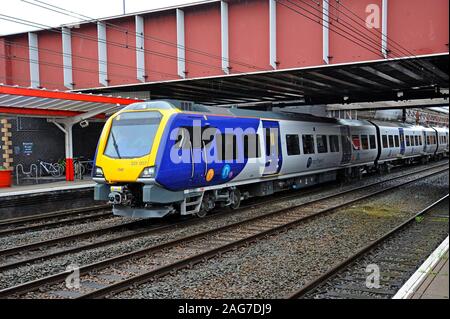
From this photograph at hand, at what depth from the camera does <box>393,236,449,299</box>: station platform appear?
4.98 meters

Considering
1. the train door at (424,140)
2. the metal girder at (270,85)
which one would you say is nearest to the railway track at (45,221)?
the metal girder at (270,85)

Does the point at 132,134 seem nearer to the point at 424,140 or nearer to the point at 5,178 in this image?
the point at 5,178

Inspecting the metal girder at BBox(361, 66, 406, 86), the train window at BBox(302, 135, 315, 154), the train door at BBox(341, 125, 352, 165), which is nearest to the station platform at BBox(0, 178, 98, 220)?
the train window at BBox(302, 135, 315, 154)

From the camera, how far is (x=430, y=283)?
5383 mm

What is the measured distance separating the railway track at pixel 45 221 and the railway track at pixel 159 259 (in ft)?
13.9

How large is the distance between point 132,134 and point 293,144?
22.4ft

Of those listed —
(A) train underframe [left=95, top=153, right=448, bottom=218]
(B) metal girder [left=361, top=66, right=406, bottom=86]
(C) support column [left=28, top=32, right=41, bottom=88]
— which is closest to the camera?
(A) train underframe [left=95, top=153, right=448, bottom=218]

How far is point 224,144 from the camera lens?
1248 centimetres

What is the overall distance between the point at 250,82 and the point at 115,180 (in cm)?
1128

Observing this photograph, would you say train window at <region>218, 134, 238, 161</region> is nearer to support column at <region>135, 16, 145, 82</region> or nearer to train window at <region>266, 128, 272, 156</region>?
train window at <region>266, 128, 272, 156</region>

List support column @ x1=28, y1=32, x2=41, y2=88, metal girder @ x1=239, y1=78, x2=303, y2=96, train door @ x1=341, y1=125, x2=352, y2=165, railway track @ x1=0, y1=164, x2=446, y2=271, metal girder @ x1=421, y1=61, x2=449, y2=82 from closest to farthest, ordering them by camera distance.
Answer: railway track @ x1=0, y1=164, x2=446, y2=271 < metal girder @ x1=421, y1=61, x2=449, y2=82 < metal girder @ x1=239, y1=78, x2=303, y2=96 < train door @ x1=341, y1=125, x2=352, y2=165 < support column @ x1=28, y1=32, x2=41, y2=88

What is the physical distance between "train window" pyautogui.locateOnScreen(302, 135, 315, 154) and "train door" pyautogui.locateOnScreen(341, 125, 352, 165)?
11.1 feet

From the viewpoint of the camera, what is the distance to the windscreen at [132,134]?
10805 mm

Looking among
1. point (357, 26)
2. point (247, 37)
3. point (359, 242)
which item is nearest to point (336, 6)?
point (357, 26)
